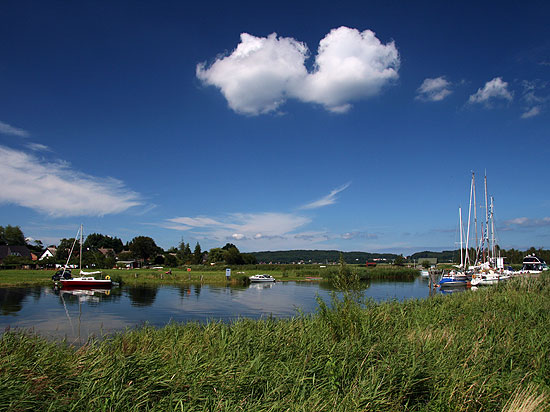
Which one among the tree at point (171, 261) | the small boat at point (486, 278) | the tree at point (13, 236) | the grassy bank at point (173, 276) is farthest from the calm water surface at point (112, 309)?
the tree at point (13, 236)

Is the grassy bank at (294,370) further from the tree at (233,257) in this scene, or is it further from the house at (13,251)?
the house at (13,251)

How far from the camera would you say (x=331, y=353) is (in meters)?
9.43

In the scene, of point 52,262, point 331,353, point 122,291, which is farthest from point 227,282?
point 331,353

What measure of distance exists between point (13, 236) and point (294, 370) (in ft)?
425

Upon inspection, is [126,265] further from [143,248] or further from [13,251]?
[13,251]

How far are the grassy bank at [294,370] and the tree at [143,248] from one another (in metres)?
106

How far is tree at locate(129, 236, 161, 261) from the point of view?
113 meters

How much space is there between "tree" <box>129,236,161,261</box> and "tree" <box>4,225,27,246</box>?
3245 cm

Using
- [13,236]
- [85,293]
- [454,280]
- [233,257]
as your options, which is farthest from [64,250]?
[454,280]

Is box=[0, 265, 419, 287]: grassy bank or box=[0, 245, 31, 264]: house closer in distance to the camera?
box=[0, 265, 419, 287]: grassy bank

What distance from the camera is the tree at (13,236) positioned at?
369 ft

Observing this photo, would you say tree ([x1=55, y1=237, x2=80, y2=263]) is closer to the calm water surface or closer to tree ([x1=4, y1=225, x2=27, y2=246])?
tree ([x1=4, y1=225, x2=27, y2=246])

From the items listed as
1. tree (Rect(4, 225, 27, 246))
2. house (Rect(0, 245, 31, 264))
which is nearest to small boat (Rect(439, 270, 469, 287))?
house (Rect(0, 245, 31, 264))

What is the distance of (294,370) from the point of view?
8328 mm
